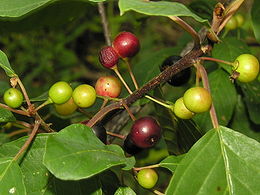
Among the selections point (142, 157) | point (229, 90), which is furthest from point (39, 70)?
point (229, 90)

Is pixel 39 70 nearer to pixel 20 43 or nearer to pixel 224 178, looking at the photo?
pixel 20 43

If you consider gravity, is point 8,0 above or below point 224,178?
above

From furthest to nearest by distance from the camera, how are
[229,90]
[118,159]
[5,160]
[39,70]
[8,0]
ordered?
[39,70], [229,90], [8,0], [5,160], [118,159]

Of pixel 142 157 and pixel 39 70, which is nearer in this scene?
pixel 142 157

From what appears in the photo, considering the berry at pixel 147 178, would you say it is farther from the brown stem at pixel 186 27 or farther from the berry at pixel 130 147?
the brown stem at pixel 186 27

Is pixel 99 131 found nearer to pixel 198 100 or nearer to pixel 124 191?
pixel 124 191

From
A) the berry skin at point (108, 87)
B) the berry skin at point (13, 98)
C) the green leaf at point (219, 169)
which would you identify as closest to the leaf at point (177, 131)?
the berry skin at point (108, 87)

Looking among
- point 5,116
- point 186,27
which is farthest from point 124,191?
point 186,27
